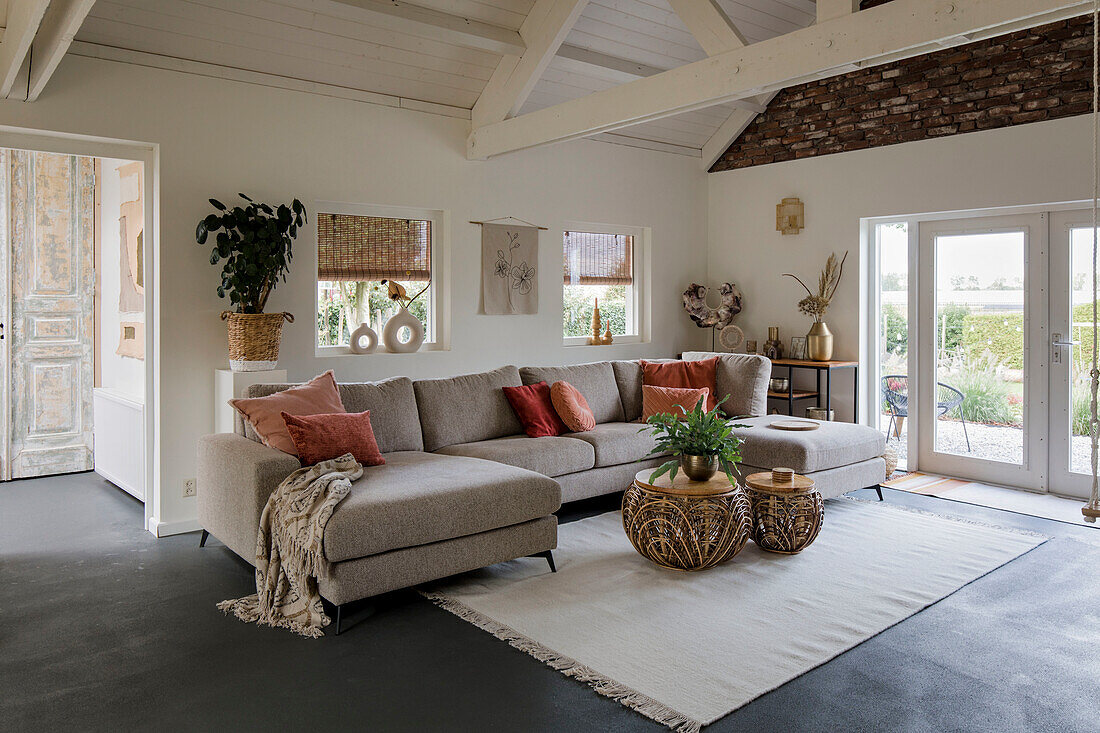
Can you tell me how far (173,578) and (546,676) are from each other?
Result: 2003 millimetres

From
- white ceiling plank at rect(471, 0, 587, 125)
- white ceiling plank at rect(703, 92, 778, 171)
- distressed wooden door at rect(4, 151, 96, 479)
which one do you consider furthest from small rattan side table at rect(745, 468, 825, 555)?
distressed wooden door at rect(4, 151, 96, 479)

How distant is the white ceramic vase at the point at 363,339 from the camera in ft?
17.6

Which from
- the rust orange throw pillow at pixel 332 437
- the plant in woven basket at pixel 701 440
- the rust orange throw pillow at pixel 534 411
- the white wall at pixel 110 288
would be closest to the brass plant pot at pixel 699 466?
the plant in woven basket at pixel 701 440

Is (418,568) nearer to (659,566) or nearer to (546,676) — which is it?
(546,676)

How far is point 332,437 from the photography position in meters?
3.90

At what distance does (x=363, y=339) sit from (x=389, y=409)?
99cm

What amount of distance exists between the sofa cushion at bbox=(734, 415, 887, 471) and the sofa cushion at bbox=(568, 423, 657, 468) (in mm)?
68

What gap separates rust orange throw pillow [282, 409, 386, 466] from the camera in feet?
12.5

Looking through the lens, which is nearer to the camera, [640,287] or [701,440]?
[701,440]

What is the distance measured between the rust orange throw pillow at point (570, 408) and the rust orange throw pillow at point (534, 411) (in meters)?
0.05

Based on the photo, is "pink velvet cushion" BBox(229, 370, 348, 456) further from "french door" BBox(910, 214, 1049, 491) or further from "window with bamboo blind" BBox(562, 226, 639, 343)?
"french door" BBox(910, 214, 1049, 491)

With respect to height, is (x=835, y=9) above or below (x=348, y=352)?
above

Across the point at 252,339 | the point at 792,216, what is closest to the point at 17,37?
the point at 252,339

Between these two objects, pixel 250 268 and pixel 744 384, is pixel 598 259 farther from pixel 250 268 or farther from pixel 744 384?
pixel 250 268
